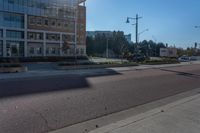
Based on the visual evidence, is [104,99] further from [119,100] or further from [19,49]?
[19,49]

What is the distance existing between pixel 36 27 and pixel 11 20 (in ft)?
19.6

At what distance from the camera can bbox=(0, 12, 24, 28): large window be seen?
48744 millimetres

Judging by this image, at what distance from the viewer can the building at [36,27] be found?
162ft

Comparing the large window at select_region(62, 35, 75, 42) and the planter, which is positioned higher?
the large window at select_region(62, 35, 75, 42)

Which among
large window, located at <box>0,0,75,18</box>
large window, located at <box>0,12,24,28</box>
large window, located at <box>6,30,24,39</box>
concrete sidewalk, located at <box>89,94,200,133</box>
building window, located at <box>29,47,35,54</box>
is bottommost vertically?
concrete sidewalk, located at <box>89,94,200,133</box>

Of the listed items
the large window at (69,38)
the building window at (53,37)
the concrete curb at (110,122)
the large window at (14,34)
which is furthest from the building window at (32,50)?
the concrete curb at (110,122)

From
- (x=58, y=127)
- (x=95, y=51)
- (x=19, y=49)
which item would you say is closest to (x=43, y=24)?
(x=19, y=49)

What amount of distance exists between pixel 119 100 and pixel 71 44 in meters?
52.6

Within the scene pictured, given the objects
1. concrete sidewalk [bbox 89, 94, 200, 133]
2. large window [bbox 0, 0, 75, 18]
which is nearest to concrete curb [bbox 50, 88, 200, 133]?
concrete sidewalk [bbox 89, 94, 200, 133]

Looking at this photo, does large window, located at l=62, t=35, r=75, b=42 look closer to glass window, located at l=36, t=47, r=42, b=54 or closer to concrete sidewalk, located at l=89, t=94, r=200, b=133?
glass window, located at l=36, t=47, r=42, b=54

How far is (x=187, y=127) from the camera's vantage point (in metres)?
5.47

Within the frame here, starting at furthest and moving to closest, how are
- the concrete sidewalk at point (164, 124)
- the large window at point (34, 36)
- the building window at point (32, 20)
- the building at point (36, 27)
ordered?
the large window at point (34, 36) → the building window at point (32, 20) → the building at point (36, 27) → the concrete sidewalk at point (164, 124)

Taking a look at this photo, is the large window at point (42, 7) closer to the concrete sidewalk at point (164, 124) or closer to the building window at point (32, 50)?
the building window at point (32, 50)

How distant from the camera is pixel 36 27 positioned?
178 feet
